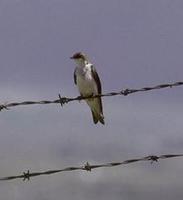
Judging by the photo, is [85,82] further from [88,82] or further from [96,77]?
[96,77]

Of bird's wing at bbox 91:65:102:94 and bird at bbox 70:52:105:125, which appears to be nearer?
bird at bbox 70:52:105:125

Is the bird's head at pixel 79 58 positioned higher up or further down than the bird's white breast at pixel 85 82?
higher up

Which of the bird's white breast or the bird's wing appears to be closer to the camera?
the bird's white breast

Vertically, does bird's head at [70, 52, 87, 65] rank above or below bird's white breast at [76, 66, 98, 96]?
above

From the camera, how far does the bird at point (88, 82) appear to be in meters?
14.8

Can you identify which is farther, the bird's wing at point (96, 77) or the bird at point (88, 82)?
the bird's wing at point (96, 77)

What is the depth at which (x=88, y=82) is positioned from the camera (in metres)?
15.0

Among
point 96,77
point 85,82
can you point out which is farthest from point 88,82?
point 96,77

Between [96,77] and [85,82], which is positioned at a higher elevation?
[96,77]

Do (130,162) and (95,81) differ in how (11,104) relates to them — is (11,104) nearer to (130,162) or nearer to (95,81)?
(130,162)

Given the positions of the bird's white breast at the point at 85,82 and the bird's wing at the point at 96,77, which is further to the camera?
the bird's wing at the point at 96,77

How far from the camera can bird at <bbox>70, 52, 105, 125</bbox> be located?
14.8 m

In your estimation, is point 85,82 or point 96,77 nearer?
point 85,82

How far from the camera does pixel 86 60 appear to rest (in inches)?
607
